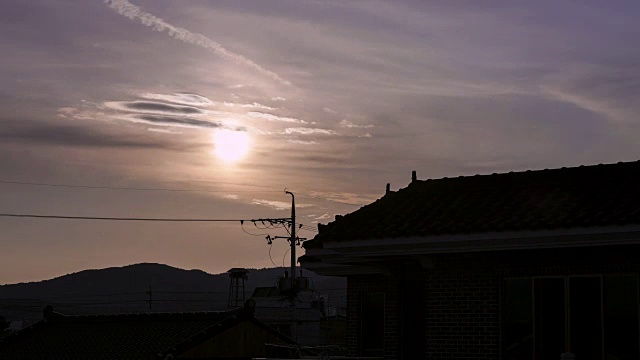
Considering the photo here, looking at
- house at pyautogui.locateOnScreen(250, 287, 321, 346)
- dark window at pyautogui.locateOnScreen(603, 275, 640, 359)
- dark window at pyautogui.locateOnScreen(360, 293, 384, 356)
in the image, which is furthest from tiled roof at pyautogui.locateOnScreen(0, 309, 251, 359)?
house at pyautogui.locateOnScreen(250, 287, 321, 346)

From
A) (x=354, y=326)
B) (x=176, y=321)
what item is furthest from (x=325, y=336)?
(x=354, y=326)

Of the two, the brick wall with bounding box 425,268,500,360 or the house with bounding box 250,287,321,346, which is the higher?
the brick wall with bounding box 425,268,500,360

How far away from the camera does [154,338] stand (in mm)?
41344

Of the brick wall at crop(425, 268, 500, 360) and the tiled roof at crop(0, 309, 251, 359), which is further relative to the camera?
the tiled roof at crop(0, 309, 251, 359)

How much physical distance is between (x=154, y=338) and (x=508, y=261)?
23.7 metres

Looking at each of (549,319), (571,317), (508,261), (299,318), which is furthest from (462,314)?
(299,318)

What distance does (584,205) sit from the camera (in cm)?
1975

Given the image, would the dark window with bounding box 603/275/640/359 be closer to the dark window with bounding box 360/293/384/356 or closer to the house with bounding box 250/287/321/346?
the dark window with bounding box 360/293/384/356

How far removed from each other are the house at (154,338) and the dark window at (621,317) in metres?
18.0

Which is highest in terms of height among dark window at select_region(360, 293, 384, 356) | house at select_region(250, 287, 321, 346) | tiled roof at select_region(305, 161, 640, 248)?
tiled roof at select_region(305, 161, 640, 248)

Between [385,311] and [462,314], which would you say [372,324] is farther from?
[462,314]

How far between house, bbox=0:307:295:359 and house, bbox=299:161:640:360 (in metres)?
14.3

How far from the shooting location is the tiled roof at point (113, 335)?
40.1 m

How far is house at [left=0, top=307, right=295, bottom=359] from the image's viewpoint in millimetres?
39250
